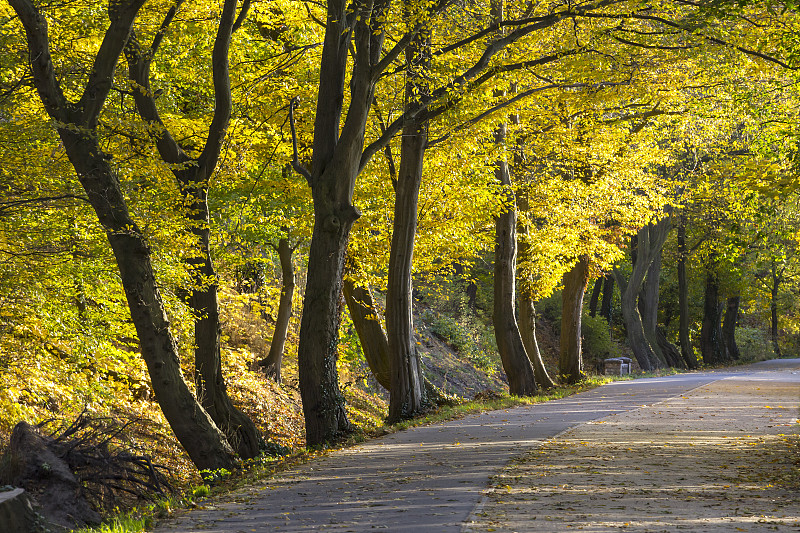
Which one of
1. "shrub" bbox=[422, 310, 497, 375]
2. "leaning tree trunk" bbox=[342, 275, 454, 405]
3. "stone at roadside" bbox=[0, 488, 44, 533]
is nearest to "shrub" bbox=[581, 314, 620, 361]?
"shrub" bbox=[422, 310, 497, 375]

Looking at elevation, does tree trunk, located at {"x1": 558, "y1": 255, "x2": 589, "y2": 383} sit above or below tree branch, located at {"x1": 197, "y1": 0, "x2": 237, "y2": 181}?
below

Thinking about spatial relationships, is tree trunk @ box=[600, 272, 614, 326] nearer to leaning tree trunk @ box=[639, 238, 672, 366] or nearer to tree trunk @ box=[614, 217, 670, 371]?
leaning tree trunk @ box=[639, 238, 672, 366]

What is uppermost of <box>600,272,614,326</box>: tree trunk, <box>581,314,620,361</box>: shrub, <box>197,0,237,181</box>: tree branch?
<box>197,0,237,181</box>: tree branch

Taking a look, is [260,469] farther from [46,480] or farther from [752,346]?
[752,346]

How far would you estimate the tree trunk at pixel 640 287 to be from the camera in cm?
3238

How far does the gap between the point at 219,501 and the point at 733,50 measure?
408 inches

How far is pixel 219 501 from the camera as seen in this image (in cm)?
802

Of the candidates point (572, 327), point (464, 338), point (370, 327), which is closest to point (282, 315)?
point (370, 327)

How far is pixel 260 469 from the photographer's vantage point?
10.8 meters

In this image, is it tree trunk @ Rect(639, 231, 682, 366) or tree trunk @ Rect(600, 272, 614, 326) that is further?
tree trunk @ Rect(600, 272, 614, 326)

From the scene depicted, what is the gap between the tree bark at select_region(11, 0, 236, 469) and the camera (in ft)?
34.7

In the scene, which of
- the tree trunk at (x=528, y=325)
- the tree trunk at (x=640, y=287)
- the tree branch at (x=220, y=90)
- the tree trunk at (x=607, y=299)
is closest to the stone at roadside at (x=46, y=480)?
the tree branch at (x=220, y=90)

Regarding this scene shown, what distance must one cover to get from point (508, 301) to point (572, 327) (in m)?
5.75

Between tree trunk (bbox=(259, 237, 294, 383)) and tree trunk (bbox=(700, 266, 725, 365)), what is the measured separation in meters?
27.5
